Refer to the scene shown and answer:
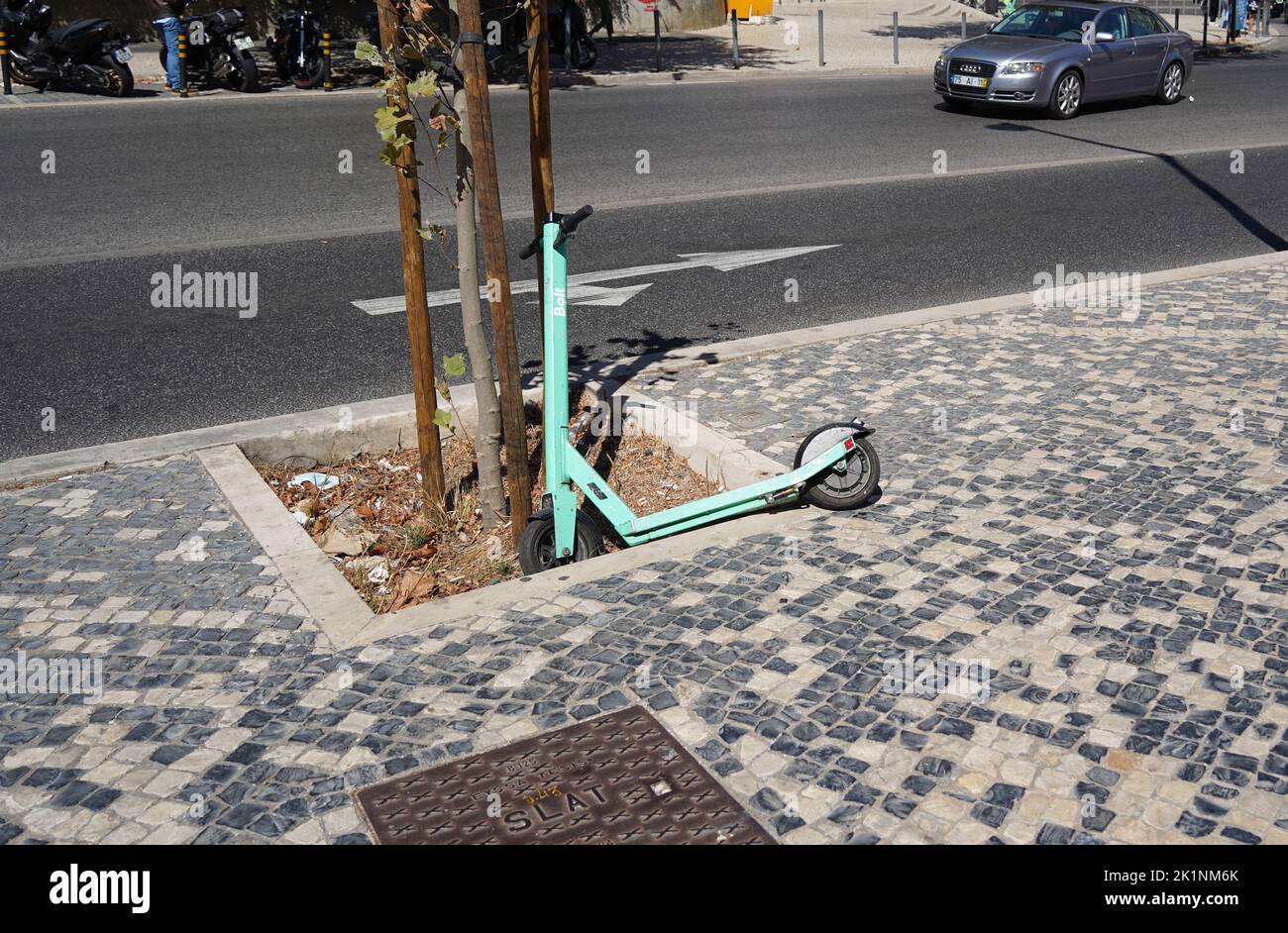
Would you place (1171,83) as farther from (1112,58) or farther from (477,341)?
(477,341)

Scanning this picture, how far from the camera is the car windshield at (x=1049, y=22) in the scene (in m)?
18.3

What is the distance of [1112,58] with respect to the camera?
18.1 m

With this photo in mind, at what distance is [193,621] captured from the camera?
432cm

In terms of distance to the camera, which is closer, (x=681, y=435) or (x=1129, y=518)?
(x=1129, y=518)

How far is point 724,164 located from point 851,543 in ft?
31.3

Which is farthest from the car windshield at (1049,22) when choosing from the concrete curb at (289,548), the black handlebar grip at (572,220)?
the concrete curb at (289,548)

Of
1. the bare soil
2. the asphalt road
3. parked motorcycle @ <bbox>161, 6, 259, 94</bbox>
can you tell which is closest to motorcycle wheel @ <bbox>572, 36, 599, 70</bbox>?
the asphalt road

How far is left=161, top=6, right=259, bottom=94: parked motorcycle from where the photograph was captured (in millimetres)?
18438

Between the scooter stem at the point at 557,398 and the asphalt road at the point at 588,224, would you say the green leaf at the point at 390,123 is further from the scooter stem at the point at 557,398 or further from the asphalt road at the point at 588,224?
the asphalt road at the point at 588,224

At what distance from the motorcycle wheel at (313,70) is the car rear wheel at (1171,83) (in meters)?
12.5

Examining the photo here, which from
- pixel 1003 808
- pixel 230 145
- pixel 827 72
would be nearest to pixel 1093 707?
pixel 1003 808

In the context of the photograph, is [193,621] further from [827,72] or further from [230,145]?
[827,72]

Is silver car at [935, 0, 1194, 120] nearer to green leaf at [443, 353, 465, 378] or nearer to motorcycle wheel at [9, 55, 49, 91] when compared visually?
motorcycle wheel at [9, 55, 49, 91]
